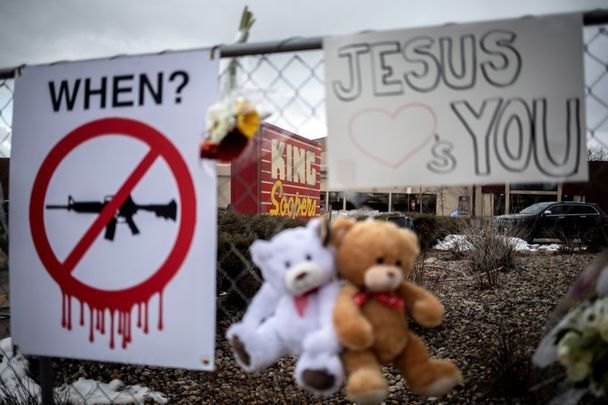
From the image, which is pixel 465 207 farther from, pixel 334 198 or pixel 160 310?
pixel 160 310

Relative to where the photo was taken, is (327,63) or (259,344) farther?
(327,63)

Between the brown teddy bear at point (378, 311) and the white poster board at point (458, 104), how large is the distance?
0.29m

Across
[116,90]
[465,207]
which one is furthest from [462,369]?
[465,207]

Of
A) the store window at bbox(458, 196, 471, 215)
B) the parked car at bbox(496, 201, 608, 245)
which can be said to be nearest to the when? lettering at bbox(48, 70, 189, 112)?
the store window at bbox(458, 196, 471, 215)

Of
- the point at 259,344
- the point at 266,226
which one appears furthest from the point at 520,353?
the point at 266,226

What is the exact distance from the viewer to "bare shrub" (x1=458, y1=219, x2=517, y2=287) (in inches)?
224

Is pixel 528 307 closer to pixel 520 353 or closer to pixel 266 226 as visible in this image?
pixel 520 353

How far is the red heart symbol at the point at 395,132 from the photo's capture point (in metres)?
1.41

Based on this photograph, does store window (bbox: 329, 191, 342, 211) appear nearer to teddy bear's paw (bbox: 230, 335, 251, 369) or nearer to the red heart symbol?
the red heart symbol

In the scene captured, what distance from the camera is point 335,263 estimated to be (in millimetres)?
1227

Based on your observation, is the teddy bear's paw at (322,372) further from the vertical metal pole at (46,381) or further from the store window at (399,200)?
the store window at (399,200)

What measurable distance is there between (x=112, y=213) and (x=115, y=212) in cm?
1

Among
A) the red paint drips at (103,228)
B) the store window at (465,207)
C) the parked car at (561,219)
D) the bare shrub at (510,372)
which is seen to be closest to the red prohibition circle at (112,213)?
the red paint drips at (103,228)

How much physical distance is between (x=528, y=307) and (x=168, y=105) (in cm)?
423
